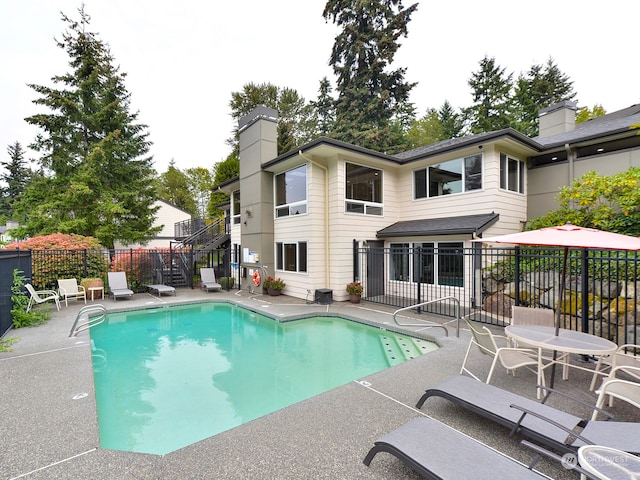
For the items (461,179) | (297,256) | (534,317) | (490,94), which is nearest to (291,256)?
(297,256)

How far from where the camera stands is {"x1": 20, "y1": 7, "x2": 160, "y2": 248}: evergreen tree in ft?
55.2

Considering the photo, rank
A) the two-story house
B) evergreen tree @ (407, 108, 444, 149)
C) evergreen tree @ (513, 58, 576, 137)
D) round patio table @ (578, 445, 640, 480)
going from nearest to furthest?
round patio table @ (578, 445, 640, 480) < the two-story house < evergreen tree @ (513, 58, 576, 137) < evergreen tree @ (407, 108, 444, 149)

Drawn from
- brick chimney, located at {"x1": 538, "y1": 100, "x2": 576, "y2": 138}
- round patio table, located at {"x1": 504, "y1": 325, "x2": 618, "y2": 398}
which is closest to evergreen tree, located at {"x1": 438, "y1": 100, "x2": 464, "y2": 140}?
brick chimney, located at {"x1": 538, "y1": 100, "x2": 576, "y2": 138}

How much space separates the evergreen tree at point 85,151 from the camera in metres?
16.8

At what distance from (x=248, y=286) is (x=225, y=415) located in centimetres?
904

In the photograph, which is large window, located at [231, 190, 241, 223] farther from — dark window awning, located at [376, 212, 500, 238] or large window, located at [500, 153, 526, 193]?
large window, located at [500, 153, 526, 193]

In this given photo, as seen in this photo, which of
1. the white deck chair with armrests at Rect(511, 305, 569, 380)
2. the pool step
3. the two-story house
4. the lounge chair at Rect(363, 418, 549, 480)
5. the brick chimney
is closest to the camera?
the lounge chair at Rect(363, 418, 549, 480)

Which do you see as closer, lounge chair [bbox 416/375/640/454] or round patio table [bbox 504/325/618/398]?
lounge chair [bbox 416/375/640/454]

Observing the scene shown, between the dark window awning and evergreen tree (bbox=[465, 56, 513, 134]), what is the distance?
19069 millimetres

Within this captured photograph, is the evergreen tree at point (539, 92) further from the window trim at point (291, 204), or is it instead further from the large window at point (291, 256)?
the large window at point (291, 256)

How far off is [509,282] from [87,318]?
11.8m

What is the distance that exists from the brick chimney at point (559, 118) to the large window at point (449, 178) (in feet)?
19.8

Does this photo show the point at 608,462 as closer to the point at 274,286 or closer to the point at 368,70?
the point at 274,286

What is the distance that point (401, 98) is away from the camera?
22406mm
